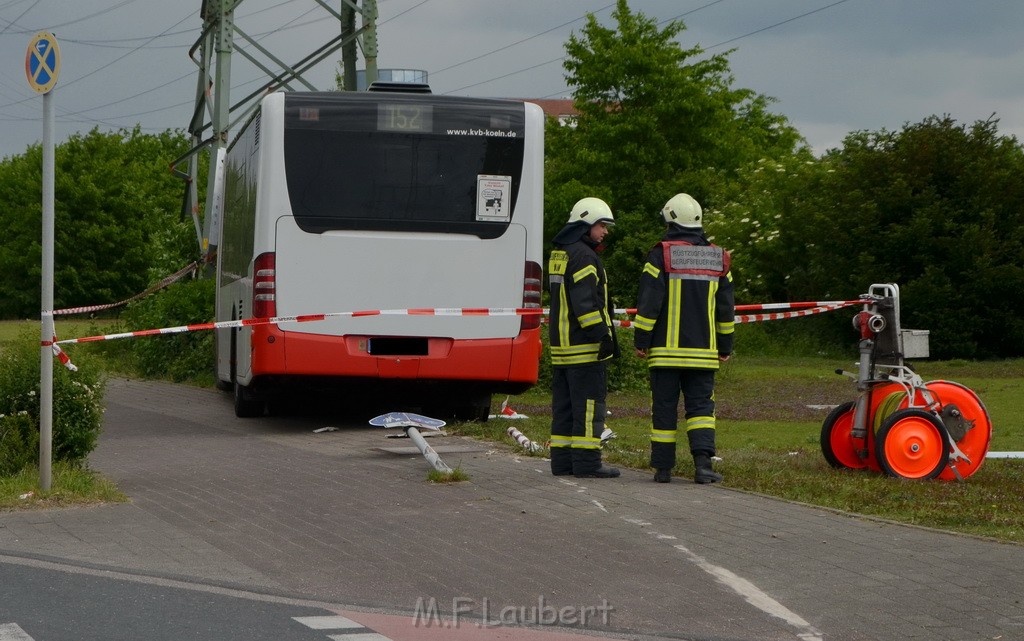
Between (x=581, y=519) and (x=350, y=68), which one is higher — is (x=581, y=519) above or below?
below

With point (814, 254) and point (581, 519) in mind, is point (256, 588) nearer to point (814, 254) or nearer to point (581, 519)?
point (581, 519)

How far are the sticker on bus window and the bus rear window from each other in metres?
0.03

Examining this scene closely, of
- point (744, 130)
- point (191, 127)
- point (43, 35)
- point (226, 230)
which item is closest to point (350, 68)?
point (191, 127)

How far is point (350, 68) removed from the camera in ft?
86.5

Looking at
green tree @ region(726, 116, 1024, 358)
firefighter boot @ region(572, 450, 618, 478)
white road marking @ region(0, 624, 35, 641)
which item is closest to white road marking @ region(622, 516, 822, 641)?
firefighter boot @ region(572, 450, 618, 478)

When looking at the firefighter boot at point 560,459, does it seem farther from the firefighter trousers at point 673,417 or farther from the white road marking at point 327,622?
the white road marking at point 327,622

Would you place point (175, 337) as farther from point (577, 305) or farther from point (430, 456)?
point (577, 305)

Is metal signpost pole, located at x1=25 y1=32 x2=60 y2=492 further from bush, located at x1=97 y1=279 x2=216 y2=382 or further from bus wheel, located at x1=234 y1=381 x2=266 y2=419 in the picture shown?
bush, located at x1=97 y1=279 x2=216 y2=382

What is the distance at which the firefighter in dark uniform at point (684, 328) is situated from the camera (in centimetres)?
997

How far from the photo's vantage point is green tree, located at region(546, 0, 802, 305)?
48.1 meters

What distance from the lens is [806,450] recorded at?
1271 cm

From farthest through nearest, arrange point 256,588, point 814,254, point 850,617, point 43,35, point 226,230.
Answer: point 814,254, point 226,230, point 43,35, point 256,588, point 850,617

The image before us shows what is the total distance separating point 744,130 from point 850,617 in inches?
2544

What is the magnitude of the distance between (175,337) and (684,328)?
14231mm
